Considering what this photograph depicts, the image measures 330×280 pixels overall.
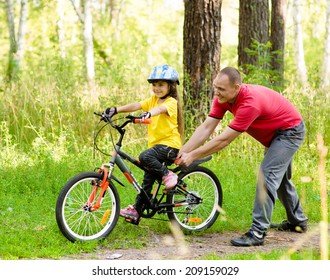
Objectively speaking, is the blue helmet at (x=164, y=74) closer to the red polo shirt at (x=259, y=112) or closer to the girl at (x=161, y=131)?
the girl at (x=161, y=131)

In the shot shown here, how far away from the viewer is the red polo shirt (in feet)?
19.2

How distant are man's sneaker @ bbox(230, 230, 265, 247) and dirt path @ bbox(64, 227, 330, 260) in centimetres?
6

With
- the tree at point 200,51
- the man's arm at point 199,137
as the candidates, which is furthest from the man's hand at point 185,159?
the tree at point 200,51

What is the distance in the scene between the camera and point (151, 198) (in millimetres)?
6461

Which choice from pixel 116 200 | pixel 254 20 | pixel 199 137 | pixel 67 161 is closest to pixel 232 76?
pixel 199 137

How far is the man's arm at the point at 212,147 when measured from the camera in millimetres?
5871

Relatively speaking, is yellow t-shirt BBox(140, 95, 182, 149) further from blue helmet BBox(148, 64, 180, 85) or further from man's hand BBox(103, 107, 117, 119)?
man's hand BBox(103, 107, 117, 119)

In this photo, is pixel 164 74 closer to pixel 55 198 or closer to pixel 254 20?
pixel 55 198

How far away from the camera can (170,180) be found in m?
6.34

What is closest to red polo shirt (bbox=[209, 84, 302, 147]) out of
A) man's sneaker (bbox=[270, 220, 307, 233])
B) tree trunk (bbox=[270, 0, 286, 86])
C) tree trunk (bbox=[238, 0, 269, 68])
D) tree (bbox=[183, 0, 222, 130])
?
man's sneaker (bbox=[270, 220, 307, 233])

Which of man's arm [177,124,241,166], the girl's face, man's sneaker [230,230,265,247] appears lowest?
man's sneaker [230,230,265,247]

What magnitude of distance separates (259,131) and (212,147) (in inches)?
23.4
